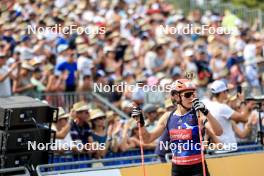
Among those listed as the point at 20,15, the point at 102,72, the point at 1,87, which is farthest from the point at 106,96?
the point at 20,15

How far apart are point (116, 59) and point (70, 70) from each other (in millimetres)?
1961

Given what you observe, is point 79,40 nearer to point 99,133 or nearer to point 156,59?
point 156,59

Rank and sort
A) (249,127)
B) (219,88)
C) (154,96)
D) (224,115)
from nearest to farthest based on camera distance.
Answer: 1. (224,115)
2. (219,88)
3. (249,127)
4. (154,96)

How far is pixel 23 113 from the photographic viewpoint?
25.3 feet

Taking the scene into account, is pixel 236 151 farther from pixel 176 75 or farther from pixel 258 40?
pixel 258 40

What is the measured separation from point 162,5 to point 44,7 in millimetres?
4271

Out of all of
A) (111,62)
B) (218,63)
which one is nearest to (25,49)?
(111,62)

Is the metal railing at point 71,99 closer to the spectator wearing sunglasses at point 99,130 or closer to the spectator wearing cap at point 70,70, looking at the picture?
the spectator wearing cap at point 70,70

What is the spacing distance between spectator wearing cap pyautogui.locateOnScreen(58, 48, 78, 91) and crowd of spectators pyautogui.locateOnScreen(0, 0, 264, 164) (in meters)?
0.02

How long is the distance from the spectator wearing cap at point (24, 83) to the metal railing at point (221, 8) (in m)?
10.2

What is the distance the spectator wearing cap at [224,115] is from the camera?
9.07 metres

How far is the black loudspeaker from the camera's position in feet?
25.0

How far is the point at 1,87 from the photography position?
11414mm

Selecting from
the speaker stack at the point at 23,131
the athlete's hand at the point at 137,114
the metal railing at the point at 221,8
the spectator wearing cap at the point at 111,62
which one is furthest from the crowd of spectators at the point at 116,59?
the metal railing at the point at 221,8
